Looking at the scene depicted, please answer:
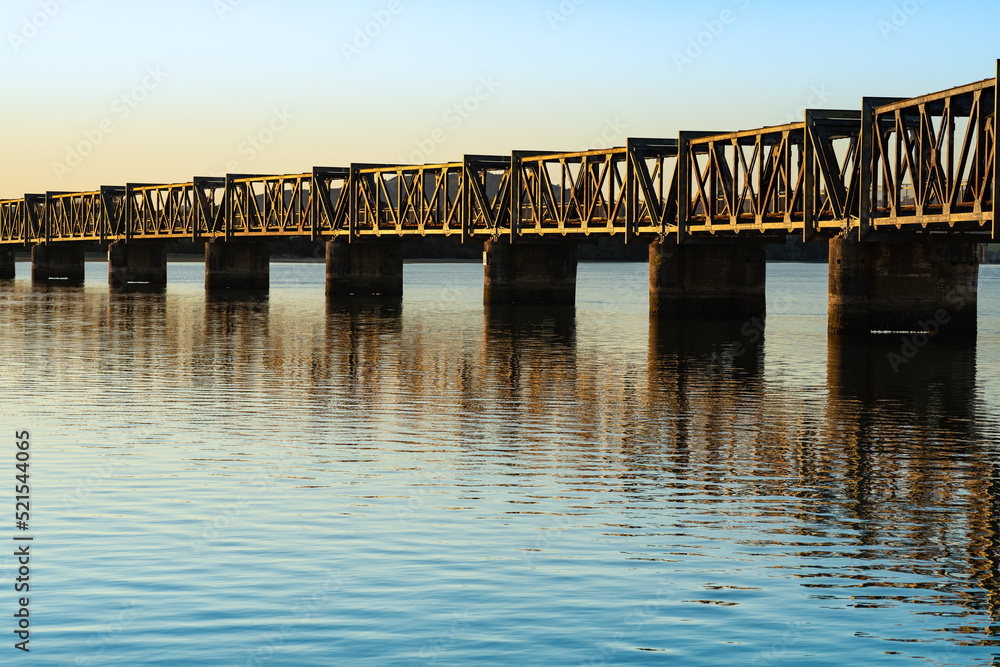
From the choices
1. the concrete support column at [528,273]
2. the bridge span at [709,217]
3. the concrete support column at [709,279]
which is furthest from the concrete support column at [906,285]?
the concrete support column at [528,273]

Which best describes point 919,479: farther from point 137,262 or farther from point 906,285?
point 137,262

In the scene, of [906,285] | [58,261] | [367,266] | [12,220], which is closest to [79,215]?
[58,261]

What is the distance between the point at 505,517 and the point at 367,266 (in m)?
93.3

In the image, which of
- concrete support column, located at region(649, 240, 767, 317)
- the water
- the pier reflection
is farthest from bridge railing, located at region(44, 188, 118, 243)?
the pier reflection

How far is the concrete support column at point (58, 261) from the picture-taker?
6614 inches

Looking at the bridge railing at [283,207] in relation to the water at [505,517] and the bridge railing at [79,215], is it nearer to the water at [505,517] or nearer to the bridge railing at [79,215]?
the bridge railing at [79,215]

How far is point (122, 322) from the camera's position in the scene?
225 ft

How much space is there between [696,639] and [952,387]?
27.1 metres

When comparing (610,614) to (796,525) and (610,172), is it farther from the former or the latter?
(610,172)

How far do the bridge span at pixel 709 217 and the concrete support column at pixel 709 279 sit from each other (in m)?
0.07

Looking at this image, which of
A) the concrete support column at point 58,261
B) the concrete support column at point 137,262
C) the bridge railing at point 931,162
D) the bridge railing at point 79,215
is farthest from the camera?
the concrete support column at point 58,261

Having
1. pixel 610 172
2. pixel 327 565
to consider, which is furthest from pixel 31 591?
pixel 610 172

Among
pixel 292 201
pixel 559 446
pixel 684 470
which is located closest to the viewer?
pixel 684 470

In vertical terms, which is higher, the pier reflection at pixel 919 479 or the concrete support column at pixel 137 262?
the concrete support column at pixel 137 262
